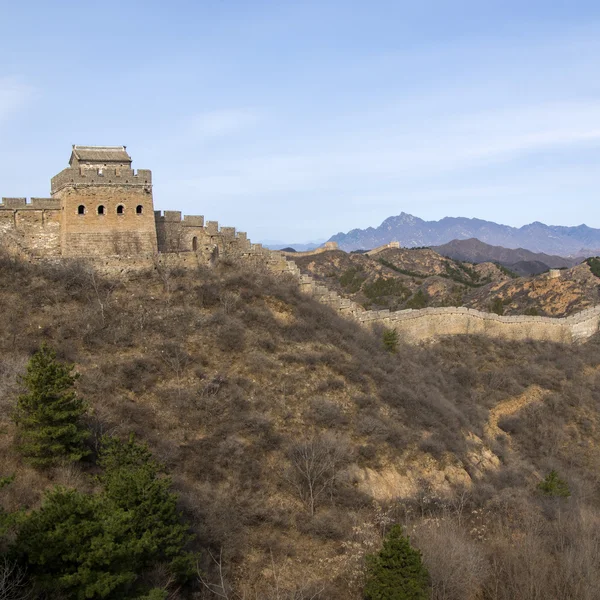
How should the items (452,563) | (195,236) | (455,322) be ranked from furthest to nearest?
(455,322) < (195,236) < (452,563)

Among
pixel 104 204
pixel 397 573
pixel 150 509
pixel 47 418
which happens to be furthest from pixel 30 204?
pixel 397 573

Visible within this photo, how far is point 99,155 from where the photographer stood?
23.4 meters

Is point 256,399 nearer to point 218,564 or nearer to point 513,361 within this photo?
point 218,564

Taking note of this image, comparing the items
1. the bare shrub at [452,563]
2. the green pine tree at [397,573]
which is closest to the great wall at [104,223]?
the bare shrub at [452,563]

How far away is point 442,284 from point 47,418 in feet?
177

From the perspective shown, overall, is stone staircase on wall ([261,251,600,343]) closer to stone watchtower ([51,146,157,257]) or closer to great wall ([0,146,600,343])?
great wall ([0,146,600,343])

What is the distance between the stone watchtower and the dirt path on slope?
53.4 feet

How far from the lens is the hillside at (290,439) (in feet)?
47.8

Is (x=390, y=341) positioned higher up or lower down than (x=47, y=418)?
higher up

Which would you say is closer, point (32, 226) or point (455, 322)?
point (32, 226)

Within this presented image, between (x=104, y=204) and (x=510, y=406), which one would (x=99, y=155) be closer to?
(x=104, y=204)

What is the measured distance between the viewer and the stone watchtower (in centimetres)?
2245

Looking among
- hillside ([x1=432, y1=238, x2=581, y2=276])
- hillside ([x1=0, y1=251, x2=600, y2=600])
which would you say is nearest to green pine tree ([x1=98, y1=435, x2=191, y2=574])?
hillside ([x1=0, y1=251, x2=600, y2=600])

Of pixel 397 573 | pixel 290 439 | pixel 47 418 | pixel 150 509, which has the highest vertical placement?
pixel 47 418
